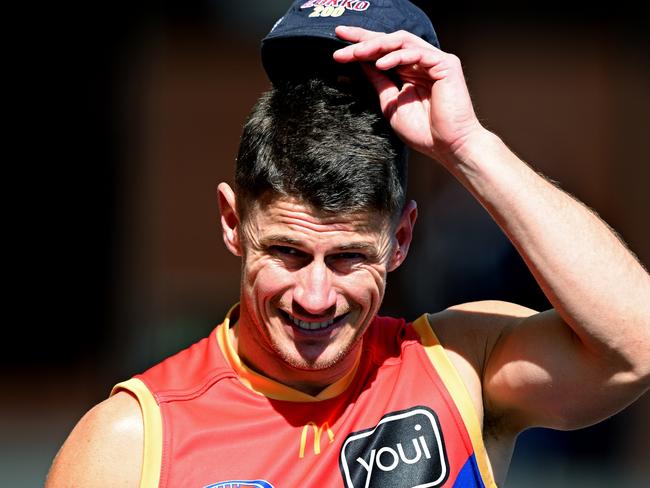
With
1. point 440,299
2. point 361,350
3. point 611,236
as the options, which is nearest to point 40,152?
point 440,299

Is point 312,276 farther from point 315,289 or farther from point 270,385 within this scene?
point 270,385

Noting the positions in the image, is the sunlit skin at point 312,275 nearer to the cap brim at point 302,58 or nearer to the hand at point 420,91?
the hand at point 420,91

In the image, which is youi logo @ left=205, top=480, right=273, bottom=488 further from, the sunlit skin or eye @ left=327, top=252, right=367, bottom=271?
eye @ left=327, top=252, right=367, bottom=271

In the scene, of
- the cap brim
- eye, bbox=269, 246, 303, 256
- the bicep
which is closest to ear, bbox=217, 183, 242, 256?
eye, bbox=269, 246, 303, 256

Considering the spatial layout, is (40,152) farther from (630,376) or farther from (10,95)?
(630,376)

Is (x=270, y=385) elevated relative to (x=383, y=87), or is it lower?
lower

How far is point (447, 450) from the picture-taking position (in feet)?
8.14

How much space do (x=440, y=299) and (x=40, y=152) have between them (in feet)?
9.07

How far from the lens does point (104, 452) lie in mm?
2320

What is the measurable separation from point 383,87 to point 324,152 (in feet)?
0.72

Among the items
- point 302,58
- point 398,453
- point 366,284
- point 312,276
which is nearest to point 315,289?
point 312,276

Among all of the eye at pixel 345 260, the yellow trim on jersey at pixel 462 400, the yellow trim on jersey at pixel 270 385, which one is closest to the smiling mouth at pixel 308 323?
the eye at pixel 345 260

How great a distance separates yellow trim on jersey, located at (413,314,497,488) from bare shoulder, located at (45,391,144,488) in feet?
2.37

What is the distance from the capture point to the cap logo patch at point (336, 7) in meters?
2.46
